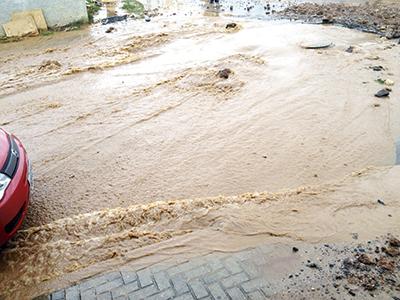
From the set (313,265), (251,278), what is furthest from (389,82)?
(251,278)

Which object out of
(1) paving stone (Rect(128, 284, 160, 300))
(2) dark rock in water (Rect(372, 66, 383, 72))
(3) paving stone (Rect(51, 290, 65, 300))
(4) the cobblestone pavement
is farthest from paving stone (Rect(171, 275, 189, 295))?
(2) dark rock in water (Rect(372, 66, 383, 72))

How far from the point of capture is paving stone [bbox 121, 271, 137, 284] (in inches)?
135

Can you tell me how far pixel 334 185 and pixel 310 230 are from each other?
108 cm

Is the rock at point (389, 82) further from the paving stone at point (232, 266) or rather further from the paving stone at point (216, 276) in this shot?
the paving stone at point (216, 276)

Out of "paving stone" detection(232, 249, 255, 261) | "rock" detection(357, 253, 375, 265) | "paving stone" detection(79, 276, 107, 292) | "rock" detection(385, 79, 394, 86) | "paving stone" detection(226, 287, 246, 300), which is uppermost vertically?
"paving stone" detection(79, 276, 107, 292)

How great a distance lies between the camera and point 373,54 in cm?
912

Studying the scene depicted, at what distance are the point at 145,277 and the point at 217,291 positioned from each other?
72 cm

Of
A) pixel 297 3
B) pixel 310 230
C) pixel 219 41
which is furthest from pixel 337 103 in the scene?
pixel 297 3

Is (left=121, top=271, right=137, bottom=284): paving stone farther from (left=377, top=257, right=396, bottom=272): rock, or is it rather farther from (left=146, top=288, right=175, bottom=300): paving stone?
(left=377, top=257, right=396, bottom=272): rock

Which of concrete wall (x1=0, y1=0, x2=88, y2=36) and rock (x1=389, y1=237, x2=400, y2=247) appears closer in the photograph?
rock (x1=389, y1=237, x2=400, y2=247)

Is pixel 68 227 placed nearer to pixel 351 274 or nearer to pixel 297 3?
pixel 351 274

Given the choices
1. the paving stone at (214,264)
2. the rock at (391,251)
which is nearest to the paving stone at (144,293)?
the paving stone at (214,264)

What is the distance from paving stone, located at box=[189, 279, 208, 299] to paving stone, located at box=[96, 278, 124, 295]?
677mm

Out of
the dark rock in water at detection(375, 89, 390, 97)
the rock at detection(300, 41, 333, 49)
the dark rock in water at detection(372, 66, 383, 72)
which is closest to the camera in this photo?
the dark rock in water at detection(375, 89, 390, 97)
